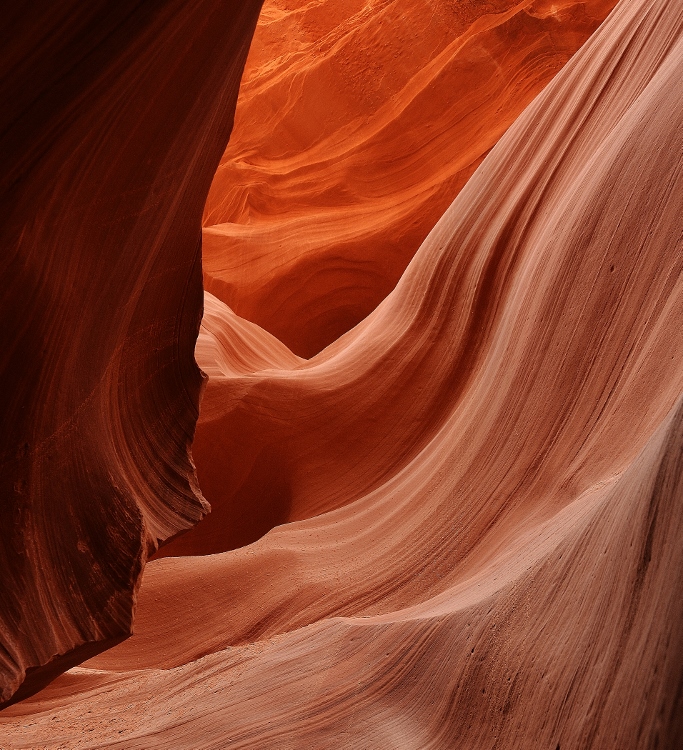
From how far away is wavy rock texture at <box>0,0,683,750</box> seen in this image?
92 cm

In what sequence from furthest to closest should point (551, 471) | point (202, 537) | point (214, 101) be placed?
point (202, 537) → point (551, 471) → point (214, 101)

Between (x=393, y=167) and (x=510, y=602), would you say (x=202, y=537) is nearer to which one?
(x=510, y=602)

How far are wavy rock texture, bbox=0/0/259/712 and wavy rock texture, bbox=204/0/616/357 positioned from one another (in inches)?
132

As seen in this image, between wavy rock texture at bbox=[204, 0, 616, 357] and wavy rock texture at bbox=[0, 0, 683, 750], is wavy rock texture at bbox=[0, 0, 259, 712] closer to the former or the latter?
wavy rock texture at bbox=[0, 0, 683, 750]

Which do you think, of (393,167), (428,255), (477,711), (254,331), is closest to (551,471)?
(477,711)

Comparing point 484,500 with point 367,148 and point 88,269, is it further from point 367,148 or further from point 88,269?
point 367,148

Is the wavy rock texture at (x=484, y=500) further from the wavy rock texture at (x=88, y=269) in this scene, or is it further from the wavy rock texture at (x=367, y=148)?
the wavy rock texture at (x=367, y=148)

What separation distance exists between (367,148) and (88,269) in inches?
170

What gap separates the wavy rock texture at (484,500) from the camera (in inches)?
36.2

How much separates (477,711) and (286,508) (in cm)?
167

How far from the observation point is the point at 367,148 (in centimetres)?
534

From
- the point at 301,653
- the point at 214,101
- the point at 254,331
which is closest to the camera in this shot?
the point at 301,653

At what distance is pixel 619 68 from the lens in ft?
7.56

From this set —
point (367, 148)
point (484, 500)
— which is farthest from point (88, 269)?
point (367, 148)
